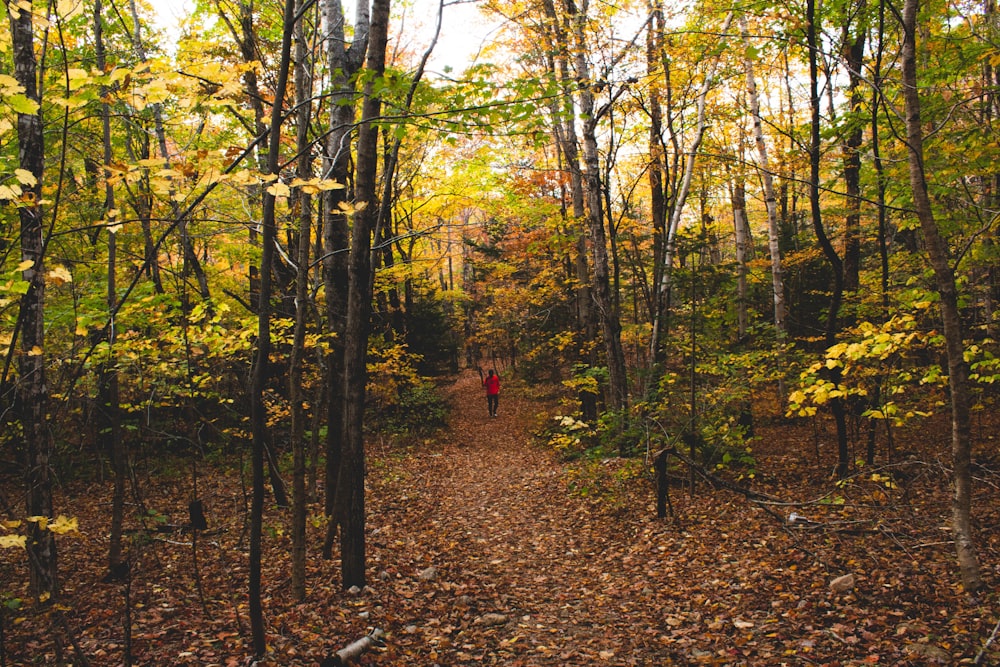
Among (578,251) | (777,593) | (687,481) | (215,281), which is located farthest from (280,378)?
(777,593)

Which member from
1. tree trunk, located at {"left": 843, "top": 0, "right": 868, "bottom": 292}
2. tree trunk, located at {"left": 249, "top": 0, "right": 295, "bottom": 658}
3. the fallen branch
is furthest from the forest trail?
tree trunk, located at {"left": 843, "top": 0, "right": 868, "bottom": 292}

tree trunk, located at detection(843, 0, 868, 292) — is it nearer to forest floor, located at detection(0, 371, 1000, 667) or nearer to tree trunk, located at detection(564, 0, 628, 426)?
forest floor, located at detection(0, 371, 1000, 667)

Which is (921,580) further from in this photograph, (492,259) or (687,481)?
(492,259)

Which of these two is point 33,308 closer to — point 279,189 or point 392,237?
point 279,189

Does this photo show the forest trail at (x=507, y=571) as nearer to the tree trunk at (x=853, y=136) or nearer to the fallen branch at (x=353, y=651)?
the fallen branch at (x=353, y=651)

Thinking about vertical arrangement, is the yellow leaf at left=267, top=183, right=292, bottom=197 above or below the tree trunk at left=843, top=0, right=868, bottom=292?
below

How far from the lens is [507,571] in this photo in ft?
20.2

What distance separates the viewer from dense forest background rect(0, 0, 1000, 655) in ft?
12.3

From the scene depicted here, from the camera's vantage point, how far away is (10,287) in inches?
118

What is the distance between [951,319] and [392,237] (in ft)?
21.4

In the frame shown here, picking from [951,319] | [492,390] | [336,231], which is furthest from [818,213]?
[492,390]

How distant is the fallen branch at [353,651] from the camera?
406 cm

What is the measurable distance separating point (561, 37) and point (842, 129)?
5411mm

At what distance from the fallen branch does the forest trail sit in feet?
0.75
